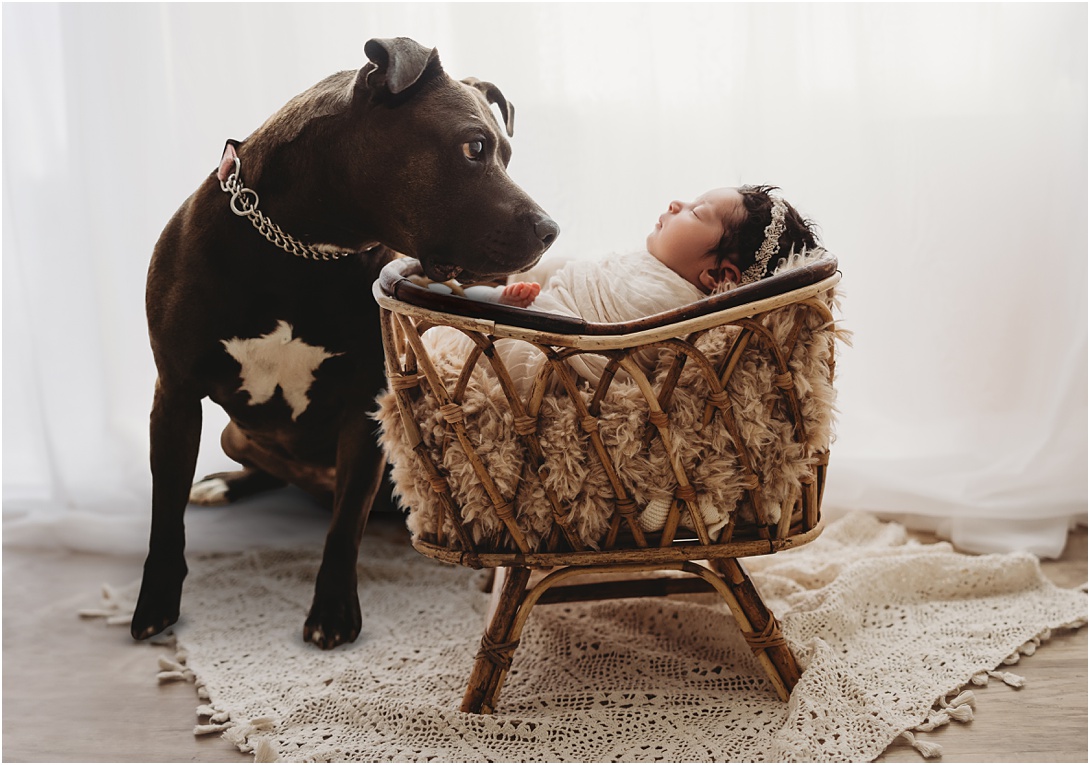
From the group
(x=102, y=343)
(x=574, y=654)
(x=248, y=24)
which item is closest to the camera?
(x=574, y=654)

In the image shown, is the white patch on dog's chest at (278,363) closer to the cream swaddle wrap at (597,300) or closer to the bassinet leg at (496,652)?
the cream swaddle wrap at (597,300)

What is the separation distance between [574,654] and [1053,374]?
1227 mm

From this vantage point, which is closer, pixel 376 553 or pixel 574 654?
pixel 574 654

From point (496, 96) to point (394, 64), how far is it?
0.28 metres

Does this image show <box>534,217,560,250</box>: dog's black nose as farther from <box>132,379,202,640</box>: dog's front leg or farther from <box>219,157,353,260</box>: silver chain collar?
<box>132,379,202,640</box>: dog's front leg

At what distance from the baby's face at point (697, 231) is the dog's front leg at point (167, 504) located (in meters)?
0.78

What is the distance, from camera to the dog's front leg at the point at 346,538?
150 centimetres

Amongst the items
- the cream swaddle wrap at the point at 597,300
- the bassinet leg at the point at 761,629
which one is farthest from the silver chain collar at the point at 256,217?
the bassinet leg at the point at 761,629

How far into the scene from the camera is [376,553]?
1.85m

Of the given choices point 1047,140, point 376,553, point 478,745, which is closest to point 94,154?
point 376,553

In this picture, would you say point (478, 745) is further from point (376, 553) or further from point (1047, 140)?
Result: point (1047, 140)

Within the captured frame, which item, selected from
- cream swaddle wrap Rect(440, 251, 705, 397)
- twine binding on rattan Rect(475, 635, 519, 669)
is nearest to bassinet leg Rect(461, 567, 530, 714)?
twine binding on rattan Rect(475, 635, 519, 669)

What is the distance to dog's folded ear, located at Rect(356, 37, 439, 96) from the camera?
116 centimetres

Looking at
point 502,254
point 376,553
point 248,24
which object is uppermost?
point 248,24
